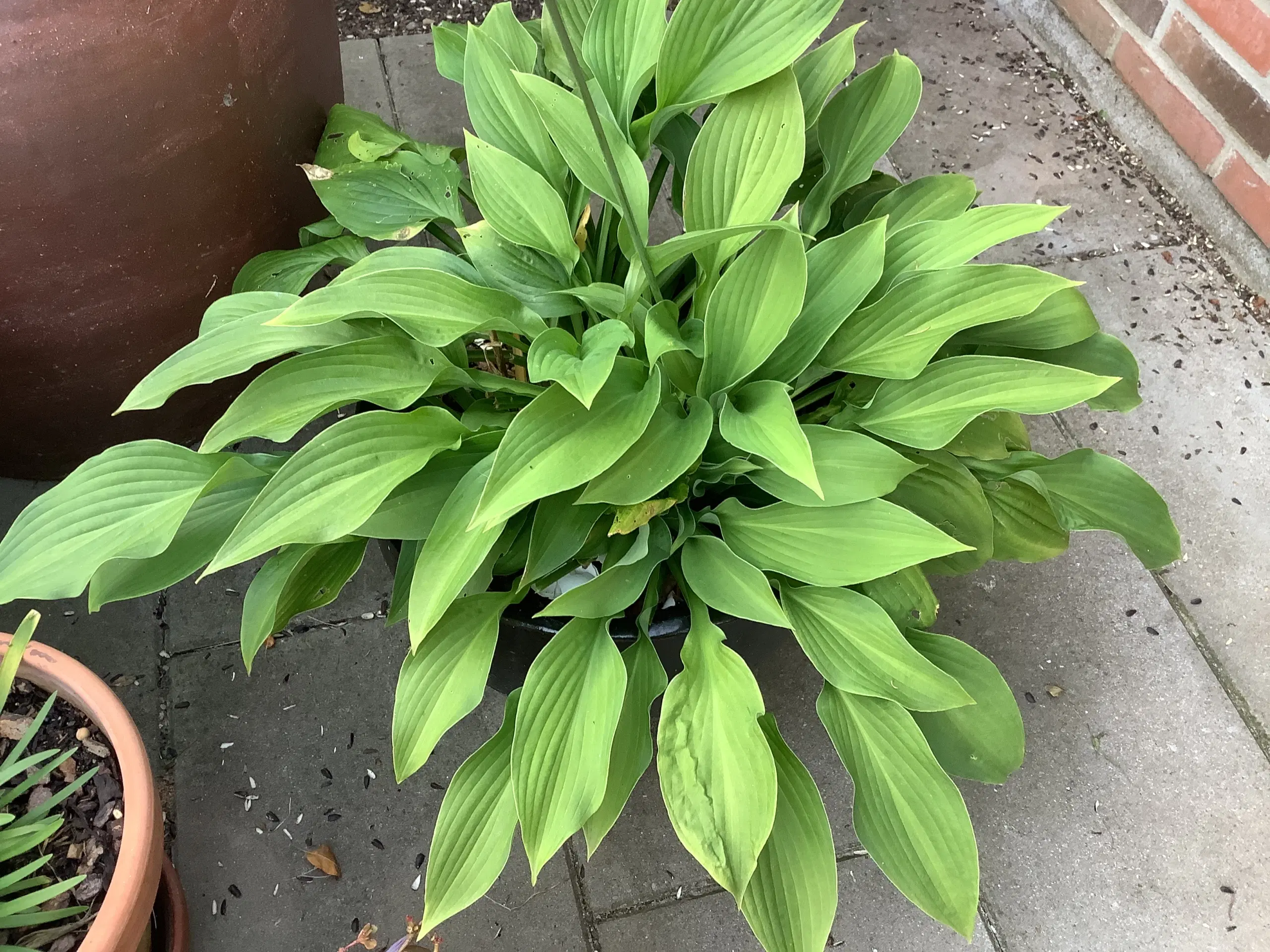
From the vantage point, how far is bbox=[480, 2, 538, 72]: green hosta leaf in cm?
122

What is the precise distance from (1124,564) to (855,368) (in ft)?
2.41

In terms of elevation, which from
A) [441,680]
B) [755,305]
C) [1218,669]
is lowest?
[1218,669]

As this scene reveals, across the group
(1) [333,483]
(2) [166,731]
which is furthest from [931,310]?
(2) [166,731]

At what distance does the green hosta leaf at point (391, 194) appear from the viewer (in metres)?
1.19

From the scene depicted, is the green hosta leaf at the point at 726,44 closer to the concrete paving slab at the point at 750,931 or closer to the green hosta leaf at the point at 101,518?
the green hosta leaf at the point at 101,518

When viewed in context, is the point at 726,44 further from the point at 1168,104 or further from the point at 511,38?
the point at 1168,104

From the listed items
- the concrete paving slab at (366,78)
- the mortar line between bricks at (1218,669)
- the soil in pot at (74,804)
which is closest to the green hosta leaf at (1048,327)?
the mortar line between bricks at (1218,669)

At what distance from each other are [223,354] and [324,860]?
650 mm

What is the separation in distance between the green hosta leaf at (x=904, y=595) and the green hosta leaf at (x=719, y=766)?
19 cm

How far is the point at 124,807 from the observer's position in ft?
3.00

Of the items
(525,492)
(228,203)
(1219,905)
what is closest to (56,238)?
(228,203)

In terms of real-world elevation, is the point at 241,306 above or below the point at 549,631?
above

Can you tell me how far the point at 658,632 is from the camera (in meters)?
1.02

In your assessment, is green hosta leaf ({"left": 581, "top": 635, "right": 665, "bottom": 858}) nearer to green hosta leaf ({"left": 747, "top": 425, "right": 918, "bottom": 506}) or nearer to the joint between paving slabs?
green hosta leaf ({"left": 747, "top": 425, "right": 918, "bottom": 506})
